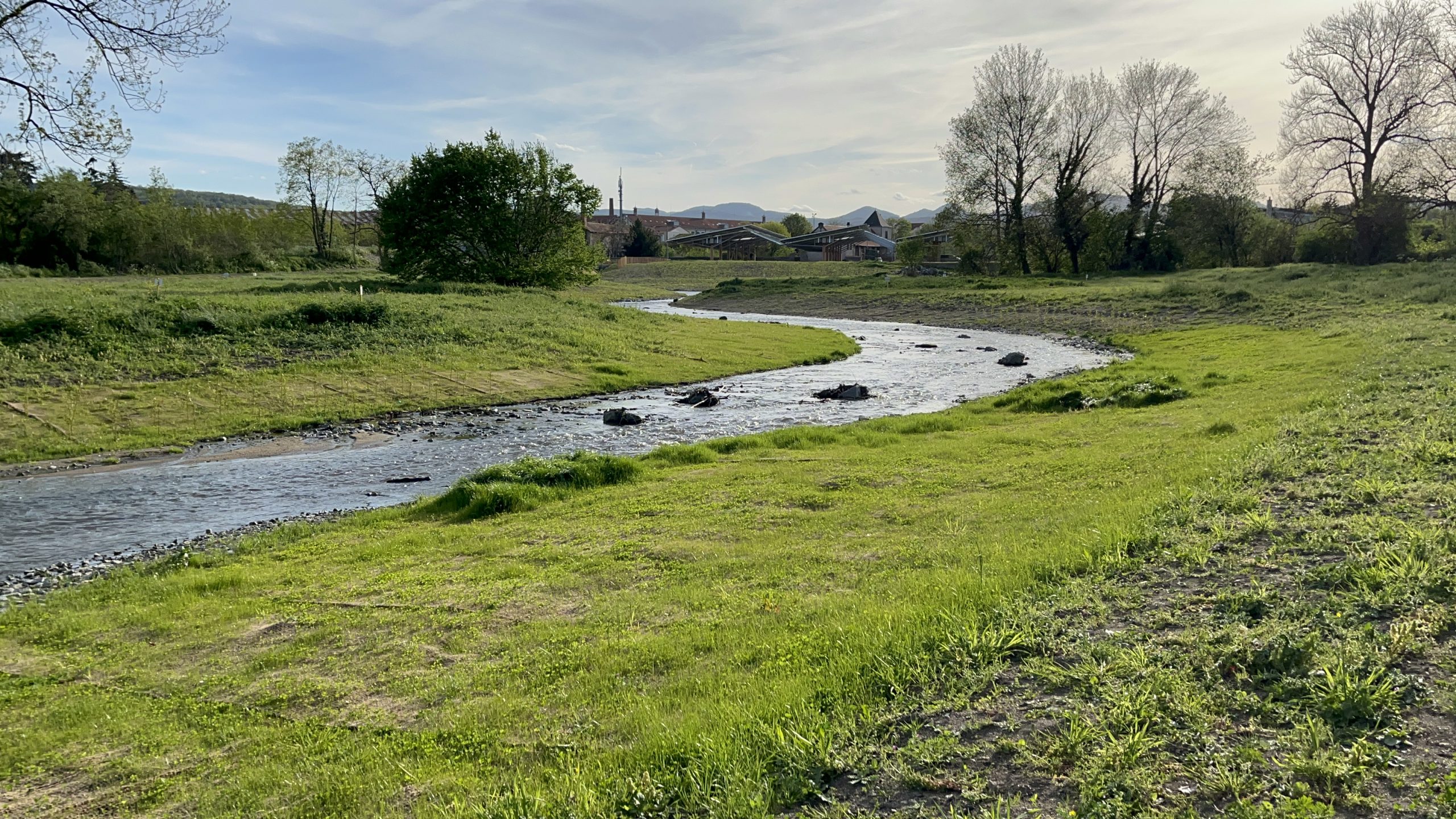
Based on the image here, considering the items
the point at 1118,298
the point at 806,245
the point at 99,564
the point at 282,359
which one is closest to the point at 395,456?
the point at 99,564

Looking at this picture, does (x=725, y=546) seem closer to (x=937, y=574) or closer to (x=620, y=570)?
(x=620, y=570)

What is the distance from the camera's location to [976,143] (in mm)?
77000

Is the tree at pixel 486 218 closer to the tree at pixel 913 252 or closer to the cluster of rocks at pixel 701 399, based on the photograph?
the cluster of rocks at pixel 701 399

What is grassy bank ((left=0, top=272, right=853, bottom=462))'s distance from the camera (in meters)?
20.0

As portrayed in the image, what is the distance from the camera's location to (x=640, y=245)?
12706 cm

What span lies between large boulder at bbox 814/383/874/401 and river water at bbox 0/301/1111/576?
46 centimetres

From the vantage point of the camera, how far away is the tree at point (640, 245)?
12712cm

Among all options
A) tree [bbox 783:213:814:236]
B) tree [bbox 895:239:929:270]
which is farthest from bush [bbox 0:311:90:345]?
tree [bbox 783:213:814:236]

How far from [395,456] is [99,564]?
759 centimetres

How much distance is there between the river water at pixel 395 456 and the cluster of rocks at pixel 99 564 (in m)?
0.35

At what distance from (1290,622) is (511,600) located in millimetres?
6740

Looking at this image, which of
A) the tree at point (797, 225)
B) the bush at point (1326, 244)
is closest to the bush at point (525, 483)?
the bush at point (1326, 244)

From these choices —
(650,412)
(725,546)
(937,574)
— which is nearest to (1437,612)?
(937,574)

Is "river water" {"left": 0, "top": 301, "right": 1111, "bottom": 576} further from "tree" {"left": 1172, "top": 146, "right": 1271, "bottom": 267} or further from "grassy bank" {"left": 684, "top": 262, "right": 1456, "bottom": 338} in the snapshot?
"tree" {"left": 1172, "top": 146, "right": 1271, "bottom": 267}
